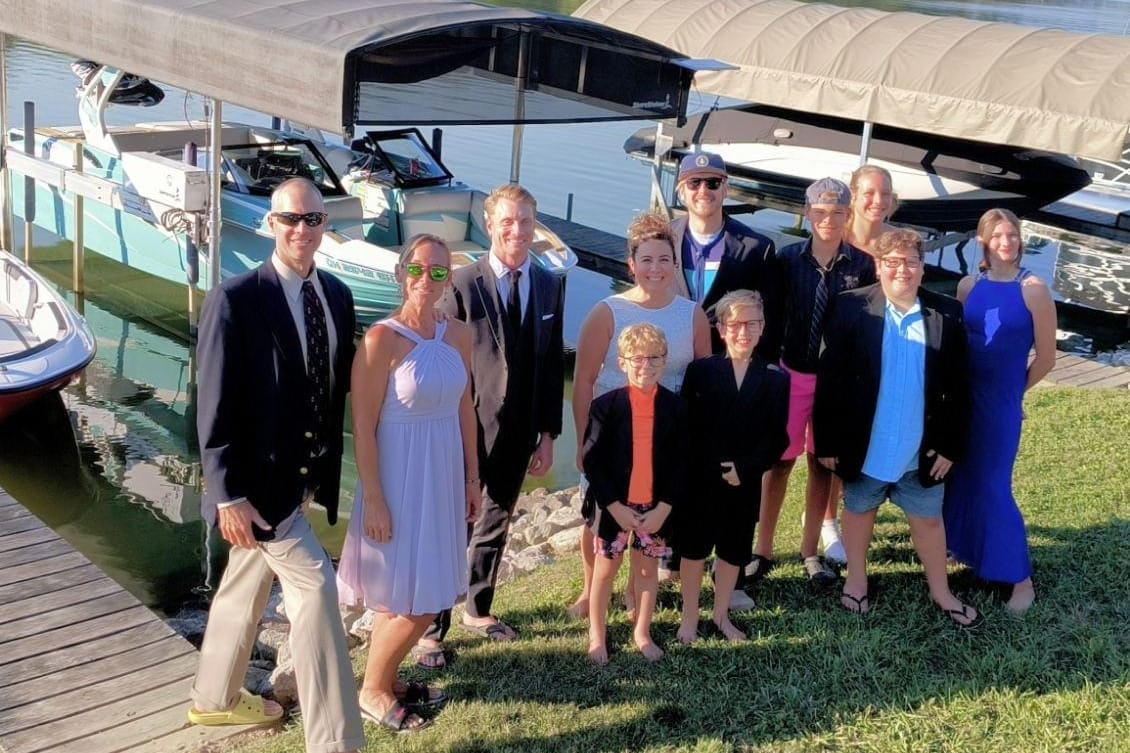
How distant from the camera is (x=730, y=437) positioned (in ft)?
15.2

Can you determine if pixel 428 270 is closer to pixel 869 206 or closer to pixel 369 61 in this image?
pixel 869 206

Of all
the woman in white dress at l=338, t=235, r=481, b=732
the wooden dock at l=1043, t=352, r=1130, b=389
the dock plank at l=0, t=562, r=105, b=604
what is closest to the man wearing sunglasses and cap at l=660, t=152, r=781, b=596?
the woman in white dress at l=338, t=235, r=481, b=732

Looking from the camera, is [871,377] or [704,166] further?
[704,166]

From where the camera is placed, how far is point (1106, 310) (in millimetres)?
14992

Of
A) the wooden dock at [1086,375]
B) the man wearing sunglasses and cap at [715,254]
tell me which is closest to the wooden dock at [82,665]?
the man wearing sunglasses and cap at [715,254]

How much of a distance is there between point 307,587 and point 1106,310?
44.2 ft

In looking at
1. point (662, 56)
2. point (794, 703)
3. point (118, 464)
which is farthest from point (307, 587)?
point (662, 56)

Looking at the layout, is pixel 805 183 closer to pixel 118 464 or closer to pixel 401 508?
pixel 118 464

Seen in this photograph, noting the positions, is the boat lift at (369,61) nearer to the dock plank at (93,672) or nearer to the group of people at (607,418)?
the group of people at (607,418)

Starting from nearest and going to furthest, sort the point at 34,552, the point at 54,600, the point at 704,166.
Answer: the point at 704,166
the point at 54,600
the point at 34,552

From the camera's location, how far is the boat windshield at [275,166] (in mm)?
12289

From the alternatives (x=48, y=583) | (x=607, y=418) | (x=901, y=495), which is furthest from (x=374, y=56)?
(x=901, y=495)

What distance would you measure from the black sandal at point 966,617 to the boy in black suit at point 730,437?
88 centimetres

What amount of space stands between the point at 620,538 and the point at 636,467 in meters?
0.29
